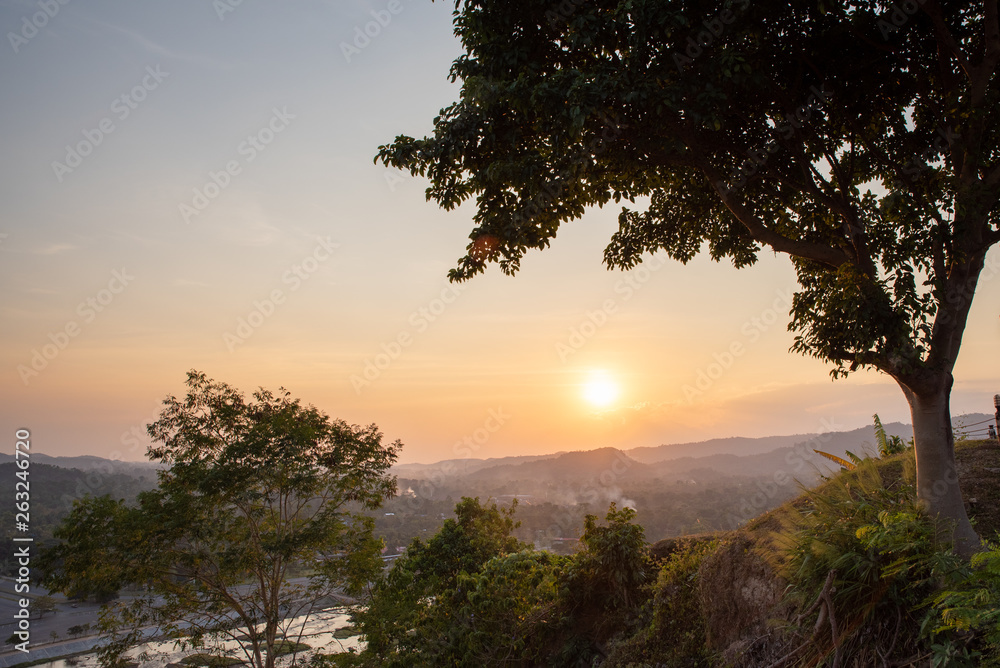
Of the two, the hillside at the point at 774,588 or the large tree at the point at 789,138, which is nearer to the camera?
the hillside at the point at 774,588

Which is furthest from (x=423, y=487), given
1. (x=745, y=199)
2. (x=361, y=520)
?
(x=745, y=199)

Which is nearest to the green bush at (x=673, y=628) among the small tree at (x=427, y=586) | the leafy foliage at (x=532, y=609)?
the leafy foliage at (x=532, y=609)

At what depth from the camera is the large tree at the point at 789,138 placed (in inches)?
229

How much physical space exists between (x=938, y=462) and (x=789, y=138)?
4292mm

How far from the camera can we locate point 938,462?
18.6ft

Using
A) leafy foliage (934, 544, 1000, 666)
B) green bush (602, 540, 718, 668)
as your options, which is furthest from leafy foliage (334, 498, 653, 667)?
leafy foliage (934, 544, 1000, 666)

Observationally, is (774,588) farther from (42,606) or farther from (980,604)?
(42,606)

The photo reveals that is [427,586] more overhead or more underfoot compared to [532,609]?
more overhead

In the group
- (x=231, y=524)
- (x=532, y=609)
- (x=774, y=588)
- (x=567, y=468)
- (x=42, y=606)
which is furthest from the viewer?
(x=567, y=468)

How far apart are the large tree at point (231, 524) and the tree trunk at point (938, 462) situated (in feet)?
45.4

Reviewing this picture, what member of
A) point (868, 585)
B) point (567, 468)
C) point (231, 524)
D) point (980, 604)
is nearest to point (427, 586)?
point (231, 524)

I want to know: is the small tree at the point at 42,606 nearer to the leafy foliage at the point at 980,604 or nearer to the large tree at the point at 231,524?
the large tree at the point at 231,524

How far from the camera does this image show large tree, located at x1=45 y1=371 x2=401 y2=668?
43.8 feet

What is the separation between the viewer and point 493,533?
559 inches
